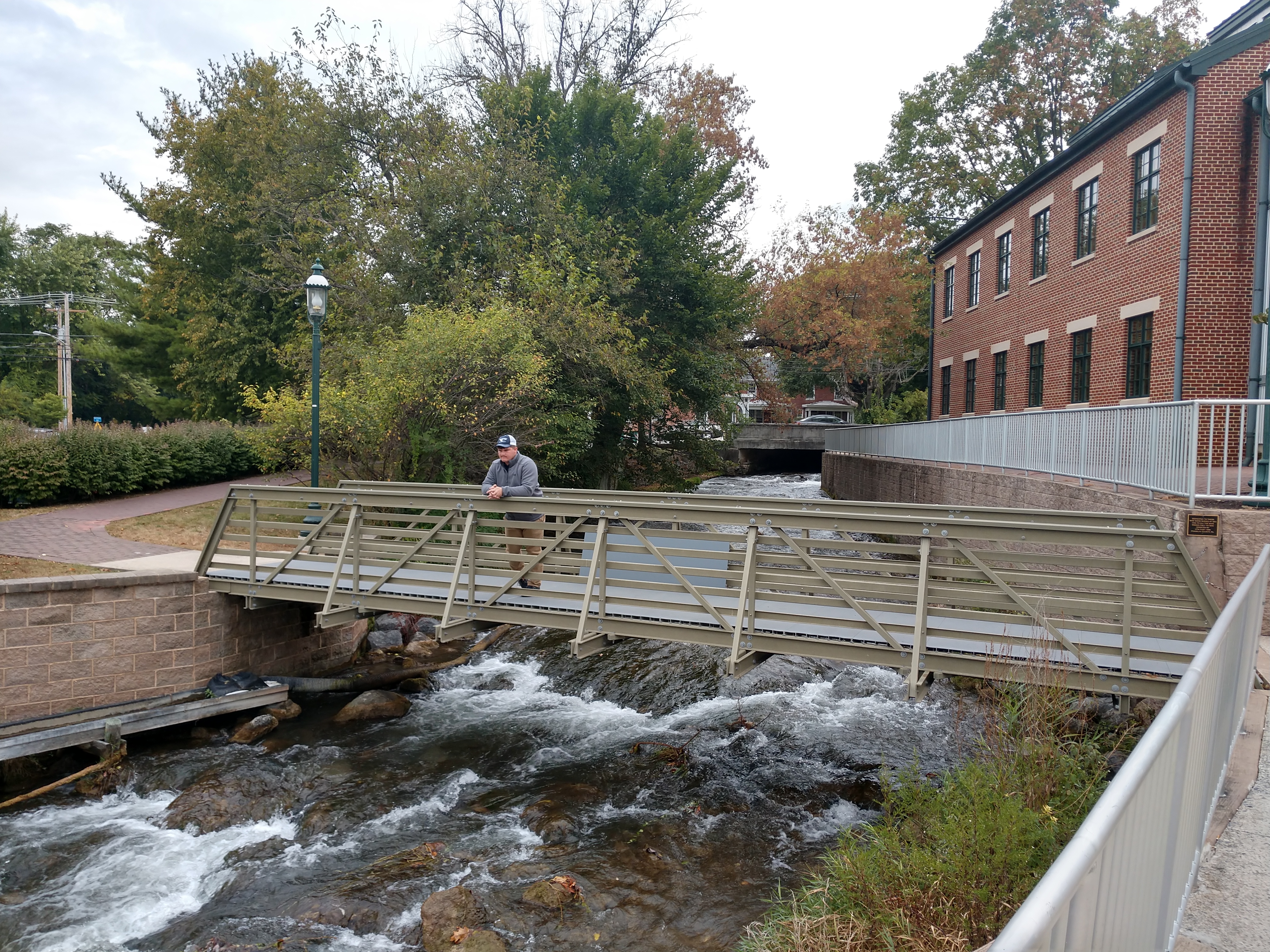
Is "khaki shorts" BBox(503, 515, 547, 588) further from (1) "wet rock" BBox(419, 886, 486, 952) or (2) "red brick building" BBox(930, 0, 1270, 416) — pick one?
(2) "red brick building" BBox(930, 0, 1270, 416)

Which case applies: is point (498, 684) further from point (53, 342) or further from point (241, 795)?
point (53, 342)

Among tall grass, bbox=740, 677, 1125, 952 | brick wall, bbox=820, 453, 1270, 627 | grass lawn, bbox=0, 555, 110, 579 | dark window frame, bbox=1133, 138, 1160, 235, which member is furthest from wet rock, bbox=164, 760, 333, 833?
dark window frame, bbox=1133, 138, 1160, 235

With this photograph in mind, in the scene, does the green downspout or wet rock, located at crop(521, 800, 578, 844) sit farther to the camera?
the green downspout

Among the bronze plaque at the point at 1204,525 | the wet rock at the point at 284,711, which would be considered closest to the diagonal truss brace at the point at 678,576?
the bronze plaque at the point at 1204,525

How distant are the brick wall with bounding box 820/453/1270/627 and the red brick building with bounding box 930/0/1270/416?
3.38m

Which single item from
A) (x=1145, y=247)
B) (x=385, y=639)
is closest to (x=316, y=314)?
(x=385, y=639)

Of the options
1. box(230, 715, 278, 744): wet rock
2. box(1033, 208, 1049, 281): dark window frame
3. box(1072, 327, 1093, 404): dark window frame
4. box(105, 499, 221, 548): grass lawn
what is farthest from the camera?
box(1033, 208, 1049, 281): dark window frame

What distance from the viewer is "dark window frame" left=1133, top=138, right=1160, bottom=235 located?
1677 centimetres

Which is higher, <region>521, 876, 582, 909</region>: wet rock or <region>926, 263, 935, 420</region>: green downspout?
<region>926, 263, 935, 420</region>: green downspout

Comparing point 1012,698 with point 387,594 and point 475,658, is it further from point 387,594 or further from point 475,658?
point 475,658

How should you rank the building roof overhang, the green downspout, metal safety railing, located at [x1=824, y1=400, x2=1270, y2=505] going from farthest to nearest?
the green downspout
the building roof overhang
metal safety railing, located at [x1=824, y1=400, x2=1270, y2=505]

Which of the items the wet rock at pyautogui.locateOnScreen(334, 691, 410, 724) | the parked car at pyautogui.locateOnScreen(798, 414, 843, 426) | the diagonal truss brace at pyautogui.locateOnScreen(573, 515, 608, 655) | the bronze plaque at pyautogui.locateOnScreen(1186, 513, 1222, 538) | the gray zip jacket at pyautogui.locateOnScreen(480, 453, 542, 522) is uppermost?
the parked car at pyautogui.locateOnScreen(798, 414, 843, 426)

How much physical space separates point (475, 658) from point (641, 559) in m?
4.60

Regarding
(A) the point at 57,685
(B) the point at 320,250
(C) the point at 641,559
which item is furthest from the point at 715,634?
(B) the point at 320,250
